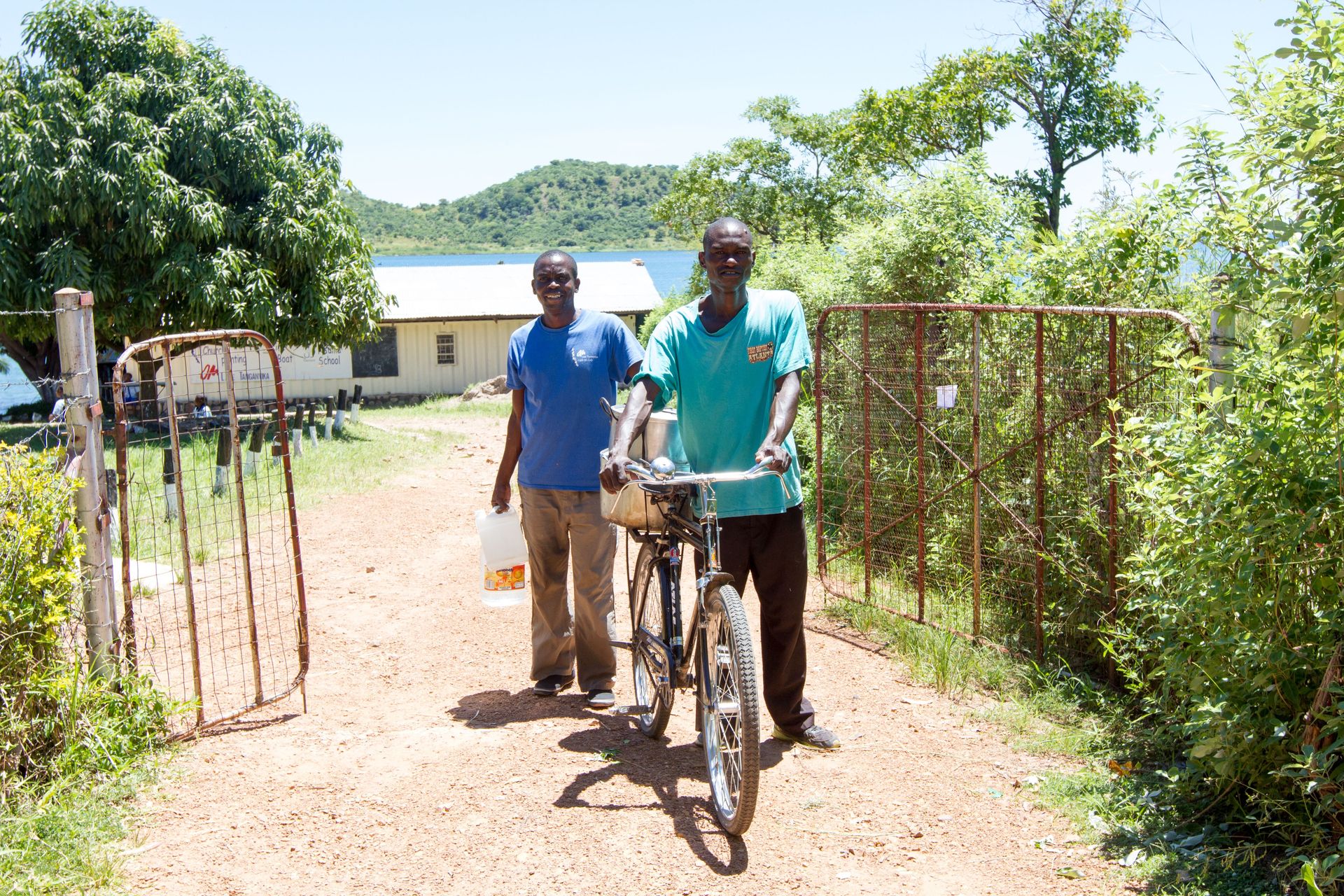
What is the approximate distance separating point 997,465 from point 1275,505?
306 cm

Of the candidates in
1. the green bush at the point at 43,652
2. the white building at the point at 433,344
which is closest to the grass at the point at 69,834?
the green bush at the point at 43,652

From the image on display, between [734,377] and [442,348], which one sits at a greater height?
[734,377]

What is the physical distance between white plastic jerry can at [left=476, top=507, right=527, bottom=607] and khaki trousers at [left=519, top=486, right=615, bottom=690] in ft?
0.89

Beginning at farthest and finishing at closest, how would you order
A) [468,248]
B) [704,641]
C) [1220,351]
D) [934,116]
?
[468,248]
[934,116]
[1220,351]
[704,641]

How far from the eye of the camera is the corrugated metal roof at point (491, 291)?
31.2 metres

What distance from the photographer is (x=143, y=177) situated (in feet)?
62.1

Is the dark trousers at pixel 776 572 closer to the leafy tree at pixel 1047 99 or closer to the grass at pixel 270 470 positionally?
the grass at pixel 270 470

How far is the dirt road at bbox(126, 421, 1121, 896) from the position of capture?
3.75 m

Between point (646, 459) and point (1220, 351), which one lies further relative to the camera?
point (646, 459)

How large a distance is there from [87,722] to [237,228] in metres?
17.4

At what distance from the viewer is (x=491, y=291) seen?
110 ft

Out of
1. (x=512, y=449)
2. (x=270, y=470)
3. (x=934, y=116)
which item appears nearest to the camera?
(x=512, y=449)

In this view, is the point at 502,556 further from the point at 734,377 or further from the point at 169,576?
the point at 169,576

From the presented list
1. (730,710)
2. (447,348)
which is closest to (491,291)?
(447,348)
